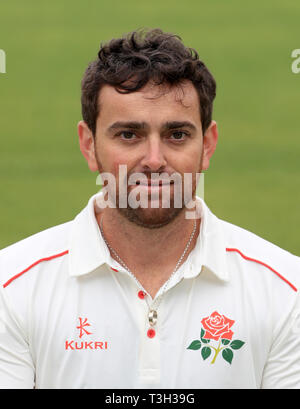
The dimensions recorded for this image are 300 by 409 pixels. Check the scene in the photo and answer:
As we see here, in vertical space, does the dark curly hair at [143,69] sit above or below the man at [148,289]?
above

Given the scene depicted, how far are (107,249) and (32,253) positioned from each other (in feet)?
0.85

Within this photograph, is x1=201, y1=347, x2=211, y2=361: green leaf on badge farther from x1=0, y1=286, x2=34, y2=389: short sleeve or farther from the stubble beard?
x1=0, y1=286, x2=34, y2=389: short sleeve

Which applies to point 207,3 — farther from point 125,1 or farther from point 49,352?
point 49,352

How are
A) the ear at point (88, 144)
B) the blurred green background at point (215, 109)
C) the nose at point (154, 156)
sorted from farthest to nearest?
the blurred green background at point (215, 109) → the ear at point (88, 144) → the nose at point (154, 156)

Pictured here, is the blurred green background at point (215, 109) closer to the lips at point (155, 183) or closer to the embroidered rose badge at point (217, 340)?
the embroidered rose badge at point (217, 340)

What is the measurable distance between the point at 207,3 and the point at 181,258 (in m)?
7.32

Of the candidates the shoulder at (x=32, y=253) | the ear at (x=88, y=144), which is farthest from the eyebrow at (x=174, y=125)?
the shoulder at (x=32, y=253)

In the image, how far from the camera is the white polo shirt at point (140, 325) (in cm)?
299

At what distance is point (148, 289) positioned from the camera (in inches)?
121

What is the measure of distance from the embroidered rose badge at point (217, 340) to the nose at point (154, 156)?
1.75 feet

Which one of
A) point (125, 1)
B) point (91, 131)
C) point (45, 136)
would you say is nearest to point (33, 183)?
point (45, 136)

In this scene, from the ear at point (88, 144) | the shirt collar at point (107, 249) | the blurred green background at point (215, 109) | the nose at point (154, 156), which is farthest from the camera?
the blurred green background at point (215, 109)

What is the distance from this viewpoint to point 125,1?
32.7 ft

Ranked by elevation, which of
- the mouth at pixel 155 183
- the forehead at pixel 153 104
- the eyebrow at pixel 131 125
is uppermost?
the forehead at pixel 153 104
